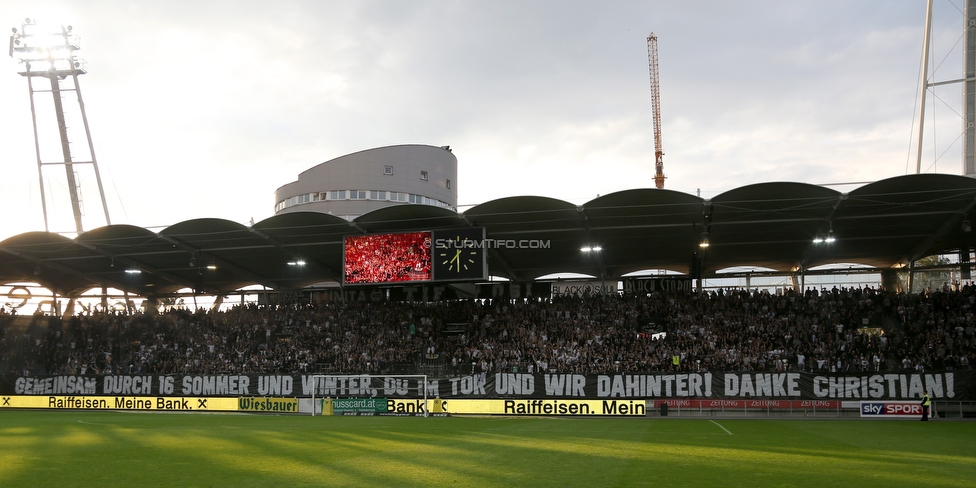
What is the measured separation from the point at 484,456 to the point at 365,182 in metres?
48.5

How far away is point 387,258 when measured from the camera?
35.6 m

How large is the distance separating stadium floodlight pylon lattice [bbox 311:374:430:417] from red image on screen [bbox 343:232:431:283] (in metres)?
4.88

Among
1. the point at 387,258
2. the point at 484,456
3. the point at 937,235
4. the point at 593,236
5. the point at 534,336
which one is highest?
the point at 593,236

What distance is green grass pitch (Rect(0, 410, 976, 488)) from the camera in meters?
11.3

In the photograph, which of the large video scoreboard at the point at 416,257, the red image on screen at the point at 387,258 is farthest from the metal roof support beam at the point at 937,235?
the red image on screen at the point at 387,258

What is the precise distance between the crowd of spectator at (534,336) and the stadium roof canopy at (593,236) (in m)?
2.88

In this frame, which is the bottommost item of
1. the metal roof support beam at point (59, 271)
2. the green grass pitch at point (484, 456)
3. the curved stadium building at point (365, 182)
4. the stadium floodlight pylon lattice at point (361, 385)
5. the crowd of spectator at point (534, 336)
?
the stadium floodlight pylon lattice at point (361, 385)

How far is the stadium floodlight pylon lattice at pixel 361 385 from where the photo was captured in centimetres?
3369

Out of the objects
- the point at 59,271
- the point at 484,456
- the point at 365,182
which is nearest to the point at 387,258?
the point at 484,456

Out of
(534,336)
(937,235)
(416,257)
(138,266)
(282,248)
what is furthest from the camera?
(138,266)

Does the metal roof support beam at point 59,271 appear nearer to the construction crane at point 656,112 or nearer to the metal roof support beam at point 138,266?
the metal roof support beam at point 138,266

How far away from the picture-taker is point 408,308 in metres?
43.9

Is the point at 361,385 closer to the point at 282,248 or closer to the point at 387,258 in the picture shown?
the point at 387,258

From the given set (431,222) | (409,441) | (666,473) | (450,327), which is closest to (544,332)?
(450,327)
